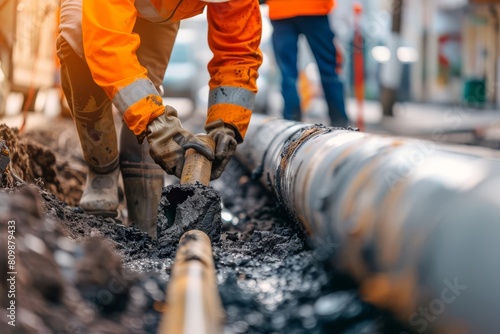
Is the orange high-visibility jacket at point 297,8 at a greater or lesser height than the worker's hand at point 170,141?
greater

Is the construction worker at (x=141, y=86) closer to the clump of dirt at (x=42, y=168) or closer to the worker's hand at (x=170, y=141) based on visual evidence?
the worker's hand at (x=170, y=141)

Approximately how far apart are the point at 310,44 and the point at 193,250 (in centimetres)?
468

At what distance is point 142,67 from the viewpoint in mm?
3076

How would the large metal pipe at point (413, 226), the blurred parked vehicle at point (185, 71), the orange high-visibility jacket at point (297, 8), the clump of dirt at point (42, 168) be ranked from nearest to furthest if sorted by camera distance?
1. the large metal pipe at point (413, 226)
2. the clump of dirt at point (42, 168)
3. the orange high-visibility jacket at point (297, 8)
4. the blurred parked vehicle at point (185, 71)

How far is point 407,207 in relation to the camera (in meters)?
1.88

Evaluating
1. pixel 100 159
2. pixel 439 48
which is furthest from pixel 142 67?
pixel 439 48

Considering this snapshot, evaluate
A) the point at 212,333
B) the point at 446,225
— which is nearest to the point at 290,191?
the point at 446,225

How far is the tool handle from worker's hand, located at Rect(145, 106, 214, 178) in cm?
2

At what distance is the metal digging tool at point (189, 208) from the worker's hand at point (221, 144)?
260 mm

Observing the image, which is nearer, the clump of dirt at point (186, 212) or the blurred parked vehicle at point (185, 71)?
the clump of dirt at point (186, 212)

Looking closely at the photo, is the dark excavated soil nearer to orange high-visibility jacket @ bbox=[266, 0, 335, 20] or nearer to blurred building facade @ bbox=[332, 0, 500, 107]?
orange high-visibility jacket @ bbox=[266, 0, 335, 20]

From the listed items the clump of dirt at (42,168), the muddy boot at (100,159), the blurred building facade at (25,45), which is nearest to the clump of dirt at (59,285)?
the clump of dirt at (42,168)

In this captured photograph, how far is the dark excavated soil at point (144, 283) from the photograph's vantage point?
64.7 inches

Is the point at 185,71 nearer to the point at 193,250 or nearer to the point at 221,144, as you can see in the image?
the point at 221,144
